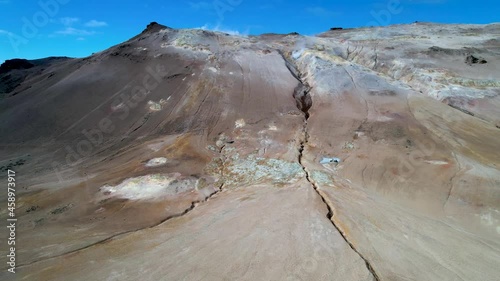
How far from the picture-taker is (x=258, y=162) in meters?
9.16

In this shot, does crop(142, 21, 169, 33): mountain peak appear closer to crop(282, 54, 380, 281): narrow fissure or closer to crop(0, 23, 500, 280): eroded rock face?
crop(0, 23, 500, 280): eroded rock face

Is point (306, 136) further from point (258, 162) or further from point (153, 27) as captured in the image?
point (153, 27)

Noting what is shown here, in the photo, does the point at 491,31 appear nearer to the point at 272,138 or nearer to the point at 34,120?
the point at 272,138

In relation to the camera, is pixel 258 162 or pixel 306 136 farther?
pixel 306 136

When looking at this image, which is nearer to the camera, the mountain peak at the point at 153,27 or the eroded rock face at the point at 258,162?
the eroded rock face at the point at 258,162

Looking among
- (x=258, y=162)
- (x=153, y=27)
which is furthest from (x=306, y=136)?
(x=153, y=27)

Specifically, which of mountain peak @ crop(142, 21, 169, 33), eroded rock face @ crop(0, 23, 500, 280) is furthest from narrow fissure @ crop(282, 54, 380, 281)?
mountain peak @ crop(142, 21, 169, 33)

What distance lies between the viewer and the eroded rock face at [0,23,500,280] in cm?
541

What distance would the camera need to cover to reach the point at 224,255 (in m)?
5.33

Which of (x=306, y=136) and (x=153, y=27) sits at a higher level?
(x=153, y=27)

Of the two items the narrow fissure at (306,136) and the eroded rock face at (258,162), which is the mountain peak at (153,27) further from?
the narrow fissure at (306,136)

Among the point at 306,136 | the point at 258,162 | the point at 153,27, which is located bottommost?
the point at 258,162

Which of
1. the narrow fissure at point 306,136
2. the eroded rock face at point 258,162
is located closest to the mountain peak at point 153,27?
the eroded rock face at point 258,162

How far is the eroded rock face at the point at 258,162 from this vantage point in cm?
541
